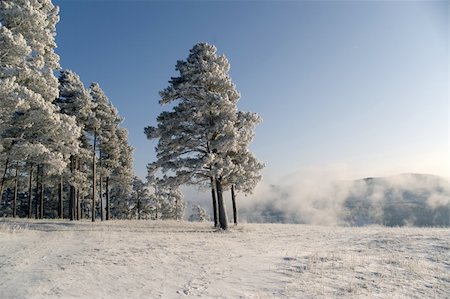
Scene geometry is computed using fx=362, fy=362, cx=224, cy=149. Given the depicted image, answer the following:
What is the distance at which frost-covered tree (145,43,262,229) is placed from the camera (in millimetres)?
25922

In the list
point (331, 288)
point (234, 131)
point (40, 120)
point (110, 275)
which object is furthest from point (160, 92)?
point (331, 288)

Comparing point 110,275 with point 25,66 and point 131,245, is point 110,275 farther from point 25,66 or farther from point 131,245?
point 25,66

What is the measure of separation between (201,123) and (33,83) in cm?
1147

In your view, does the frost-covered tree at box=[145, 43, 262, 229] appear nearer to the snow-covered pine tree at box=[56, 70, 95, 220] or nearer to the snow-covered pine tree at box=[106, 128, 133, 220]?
the snow-covered pine tree at box=[56, 70, 95, 220]

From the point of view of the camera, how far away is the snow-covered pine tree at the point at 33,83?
1794 centimetres

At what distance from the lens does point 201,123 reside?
1067 inches

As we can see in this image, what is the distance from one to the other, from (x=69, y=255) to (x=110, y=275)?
123 inches

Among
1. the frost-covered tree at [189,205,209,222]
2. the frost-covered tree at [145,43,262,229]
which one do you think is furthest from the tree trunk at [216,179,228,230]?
the frost-covered tree at [189,205,209,222]

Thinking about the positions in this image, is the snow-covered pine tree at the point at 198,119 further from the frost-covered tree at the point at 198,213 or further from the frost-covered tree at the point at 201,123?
the frost-covered tree at the point at 198,213

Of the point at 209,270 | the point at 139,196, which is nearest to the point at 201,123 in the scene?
the point at 209,270

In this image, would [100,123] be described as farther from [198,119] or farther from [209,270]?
[209,270]

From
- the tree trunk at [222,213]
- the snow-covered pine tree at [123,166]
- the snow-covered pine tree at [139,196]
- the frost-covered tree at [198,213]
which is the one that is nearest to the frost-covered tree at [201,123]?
the tree trunk at [222,213]

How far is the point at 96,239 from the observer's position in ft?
56.3

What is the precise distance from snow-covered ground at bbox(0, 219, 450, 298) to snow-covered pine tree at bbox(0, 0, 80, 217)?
5913 mm
